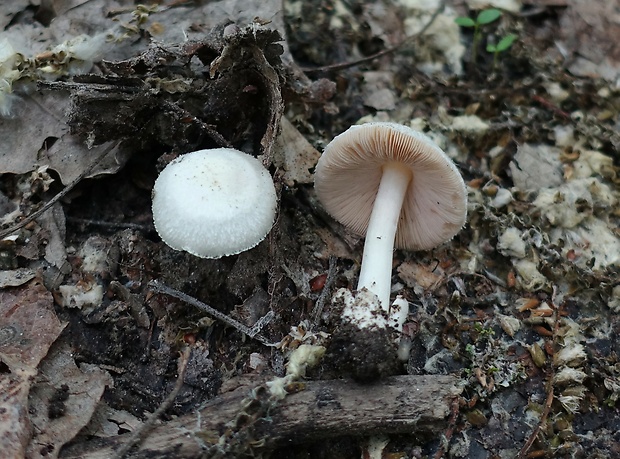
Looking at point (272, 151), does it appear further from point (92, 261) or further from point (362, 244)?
point (92, 261)

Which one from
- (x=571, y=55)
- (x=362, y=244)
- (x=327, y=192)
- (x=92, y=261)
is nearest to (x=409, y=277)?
(x=362, y=244)

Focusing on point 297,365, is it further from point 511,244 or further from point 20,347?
point 511,244

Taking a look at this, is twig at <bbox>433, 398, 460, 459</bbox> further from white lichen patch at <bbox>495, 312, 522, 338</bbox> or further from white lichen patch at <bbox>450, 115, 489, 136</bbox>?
white lichen patch at <bbox>450, 115, 489, 136</bbox>

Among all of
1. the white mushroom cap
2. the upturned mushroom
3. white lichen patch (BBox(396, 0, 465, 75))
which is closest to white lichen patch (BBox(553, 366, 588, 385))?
the upturned mushroom

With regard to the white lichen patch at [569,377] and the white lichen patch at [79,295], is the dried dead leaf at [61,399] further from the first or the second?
the white lichen patch at [569,377]

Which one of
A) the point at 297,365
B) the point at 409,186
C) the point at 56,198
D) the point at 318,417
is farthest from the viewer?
the point at 409,186

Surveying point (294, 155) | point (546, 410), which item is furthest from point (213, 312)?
point (546, 410)

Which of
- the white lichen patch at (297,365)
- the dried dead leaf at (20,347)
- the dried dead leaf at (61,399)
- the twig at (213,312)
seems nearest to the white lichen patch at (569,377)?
the white lichen patch at (297,365)

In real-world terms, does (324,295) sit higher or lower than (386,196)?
lower
